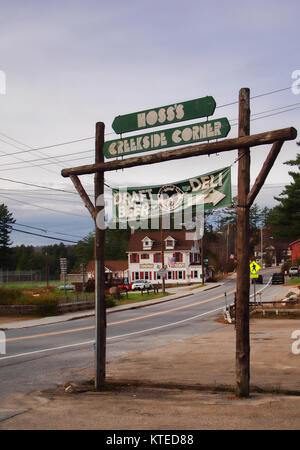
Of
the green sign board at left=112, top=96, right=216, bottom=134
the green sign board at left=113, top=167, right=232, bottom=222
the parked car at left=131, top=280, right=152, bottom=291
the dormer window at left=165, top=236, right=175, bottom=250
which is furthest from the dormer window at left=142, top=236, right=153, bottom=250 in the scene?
the green sign board at left=112, top=96, right=216, bottom=134

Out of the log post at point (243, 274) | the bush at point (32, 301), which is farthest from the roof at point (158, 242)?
the log post at point (243, 274)

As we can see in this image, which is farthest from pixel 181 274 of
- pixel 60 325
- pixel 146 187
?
pixel 146 187

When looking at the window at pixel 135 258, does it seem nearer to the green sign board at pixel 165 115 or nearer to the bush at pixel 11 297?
the bush at pixel 11 297

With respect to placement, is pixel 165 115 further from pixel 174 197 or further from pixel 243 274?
pixel 243 274

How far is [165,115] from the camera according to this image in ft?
32.1

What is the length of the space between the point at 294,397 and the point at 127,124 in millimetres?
6360

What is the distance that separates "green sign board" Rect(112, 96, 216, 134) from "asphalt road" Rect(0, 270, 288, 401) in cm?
597

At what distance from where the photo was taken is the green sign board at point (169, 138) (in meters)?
9.22

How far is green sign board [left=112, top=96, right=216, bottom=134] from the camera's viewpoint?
9.38 metres

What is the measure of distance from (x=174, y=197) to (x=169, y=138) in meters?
1.24

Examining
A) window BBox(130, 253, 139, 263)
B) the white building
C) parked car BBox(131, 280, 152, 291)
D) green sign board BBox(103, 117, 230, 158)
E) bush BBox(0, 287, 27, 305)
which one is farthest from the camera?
window BBox(130, 253, 139, 263)

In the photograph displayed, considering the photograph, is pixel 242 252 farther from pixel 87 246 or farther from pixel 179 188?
pixel 87 246

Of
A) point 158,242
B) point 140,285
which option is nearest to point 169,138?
point 140,285

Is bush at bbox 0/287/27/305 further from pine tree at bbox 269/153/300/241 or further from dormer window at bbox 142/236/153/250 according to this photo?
dormer window at bbox 142/236/153/250
